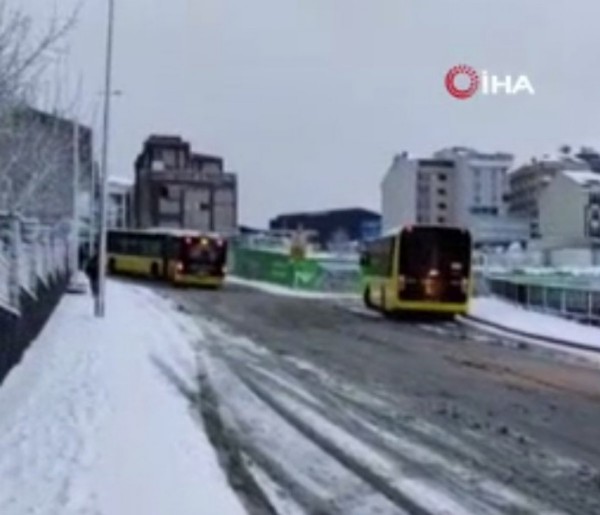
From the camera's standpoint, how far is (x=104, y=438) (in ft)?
39.7

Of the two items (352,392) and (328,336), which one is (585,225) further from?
(352,392)

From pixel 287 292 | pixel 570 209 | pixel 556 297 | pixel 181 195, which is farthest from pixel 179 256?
pixel 181 195

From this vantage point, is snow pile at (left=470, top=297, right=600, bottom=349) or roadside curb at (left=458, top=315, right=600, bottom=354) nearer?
roadside curb at (left=458, top=315, right=600, bottom=354)

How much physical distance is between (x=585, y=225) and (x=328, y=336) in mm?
72982

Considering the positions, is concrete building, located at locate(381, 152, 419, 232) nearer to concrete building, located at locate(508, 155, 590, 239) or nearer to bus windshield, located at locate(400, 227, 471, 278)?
concrete building, located at locate(508, 155, 590, 239)

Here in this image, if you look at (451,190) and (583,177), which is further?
(451,190)

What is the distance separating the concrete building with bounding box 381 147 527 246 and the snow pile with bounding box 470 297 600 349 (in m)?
57.1

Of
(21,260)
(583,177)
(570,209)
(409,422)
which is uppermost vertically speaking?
(583,177)

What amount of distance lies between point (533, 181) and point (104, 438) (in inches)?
4205

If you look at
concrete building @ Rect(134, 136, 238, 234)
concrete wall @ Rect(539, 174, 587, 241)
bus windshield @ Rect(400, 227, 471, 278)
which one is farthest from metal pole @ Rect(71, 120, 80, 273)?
concrete building @ Rect(134, 136, 238, 234)

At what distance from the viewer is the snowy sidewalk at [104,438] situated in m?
9.24

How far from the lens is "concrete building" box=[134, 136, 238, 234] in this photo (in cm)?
11400

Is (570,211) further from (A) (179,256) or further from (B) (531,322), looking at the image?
(B) (531,322)

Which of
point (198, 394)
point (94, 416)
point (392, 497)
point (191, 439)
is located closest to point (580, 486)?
point (392, 497)
